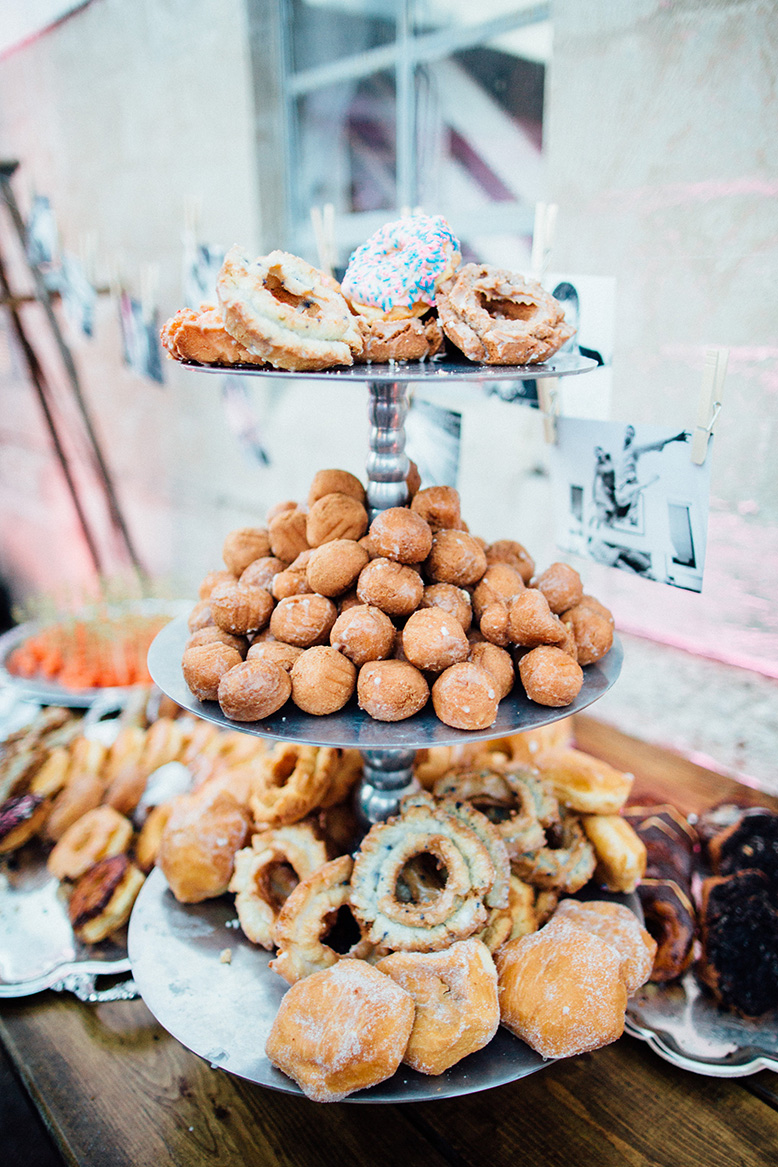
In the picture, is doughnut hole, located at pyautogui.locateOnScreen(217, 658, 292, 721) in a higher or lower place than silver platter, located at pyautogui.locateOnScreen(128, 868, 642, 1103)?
higher

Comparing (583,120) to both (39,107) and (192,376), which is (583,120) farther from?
(39,107)

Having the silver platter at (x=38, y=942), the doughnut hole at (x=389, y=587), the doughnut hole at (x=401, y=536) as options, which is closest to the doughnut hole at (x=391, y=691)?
the doughnut hole at (x=389, y=587)

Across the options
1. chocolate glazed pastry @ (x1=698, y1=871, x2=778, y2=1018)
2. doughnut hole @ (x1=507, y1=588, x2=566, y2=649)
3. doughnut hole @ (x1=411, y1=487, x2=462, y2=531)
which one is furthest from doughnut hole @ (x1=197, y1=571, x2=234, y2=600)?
chocolate glazed pastry @ (x1=698, y1=871, x2=778, y2=1018)

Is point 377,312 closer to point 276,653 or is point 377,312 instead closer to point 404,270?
point 404,270

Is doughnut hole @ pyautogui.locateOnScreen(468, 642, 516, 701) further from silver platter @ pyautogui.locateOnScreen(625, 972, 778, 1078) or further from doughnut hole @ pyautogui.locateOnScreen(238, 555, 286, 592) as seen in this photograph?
silver platter @ pyautogui.locateOnScreen(625, 972, 778, 1078)

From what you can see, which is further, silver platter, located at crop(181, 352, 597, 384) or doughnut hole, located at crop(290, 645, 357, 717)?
doughnut hole, located at crop(290, 645, 357, 717)

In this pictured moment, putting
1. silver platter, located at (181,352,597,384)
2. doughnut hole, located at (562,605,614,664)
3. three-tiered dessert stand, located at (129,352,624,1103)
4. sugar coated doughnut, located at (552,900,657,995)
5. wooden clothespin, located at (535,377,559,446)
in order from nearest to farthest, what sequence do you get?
1. silver platter, located at (181,352,597,384)
2. three-tiered dessert stand, located at (129,352,624,1103)
3. sugar coated doughnut, located at (552,900,657,995)
4. doughnut hole, located at (562,605,614,664)
5. wooden clothespin, located at (535,377,559,446)

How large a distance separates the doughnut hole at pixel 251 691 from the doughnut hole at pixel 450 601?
1.28 feet

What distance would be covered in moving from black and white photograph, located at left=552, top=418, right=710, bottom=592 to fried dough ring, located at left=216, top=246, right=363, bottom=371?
0.79 m

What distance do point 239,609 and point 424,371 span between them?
0.69 meters

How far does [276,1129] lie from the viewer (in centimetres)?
162

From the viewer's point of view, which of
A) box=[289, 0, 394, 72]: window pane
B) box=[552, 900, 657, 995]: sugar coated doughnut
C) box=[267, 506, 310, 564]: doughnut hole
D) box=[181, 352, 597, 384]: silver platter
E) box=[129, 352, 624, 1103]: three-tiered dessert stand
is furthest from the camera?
box=[289, 0, 394, 72]: window pane

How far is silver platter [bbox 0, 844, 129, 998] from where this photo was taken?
1.94m

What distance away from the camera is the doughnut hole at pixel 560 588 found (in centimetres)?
180
